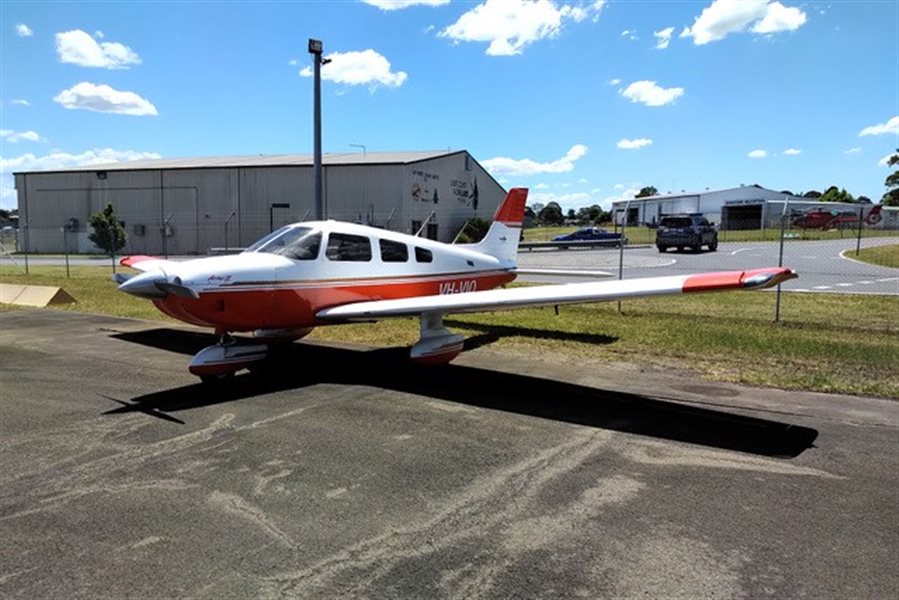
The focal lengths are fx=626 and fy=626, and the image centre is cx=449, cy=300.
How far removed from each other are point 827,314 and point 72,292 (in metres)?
21.2

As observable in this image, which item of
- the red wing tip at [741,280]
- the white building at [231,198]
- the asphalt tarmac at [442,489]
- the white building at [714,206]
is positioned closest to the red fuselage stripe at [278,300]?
the asphalt tarmac at [442,489]

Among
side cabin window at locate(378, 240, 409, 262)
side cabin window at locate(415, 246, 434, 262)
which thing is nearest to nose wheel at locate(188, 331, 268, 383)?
side cabin window at locate(378, 240, 409, 262)

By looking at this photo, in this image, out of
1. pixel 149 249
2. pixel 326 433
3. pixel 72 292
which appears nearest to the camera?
pixel 326 433

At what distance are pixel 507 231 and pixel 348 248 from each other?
15.2 ft

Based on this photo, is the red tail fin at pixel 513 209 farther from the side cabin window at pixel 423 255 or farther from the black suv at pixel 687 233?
the black suv at pixel 687 233

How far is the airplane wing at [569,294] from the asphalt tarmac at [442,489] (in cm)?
102

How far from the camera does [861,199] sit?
109 metres

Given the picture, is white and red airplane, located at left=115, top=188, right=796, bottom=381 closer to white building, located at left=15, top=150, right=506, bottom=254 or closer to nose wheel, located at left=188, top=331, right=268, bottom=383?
nose wheel, located at left=188, top=331, right=268, bottom=383

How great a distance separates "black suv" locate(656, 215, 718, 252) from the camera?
3142cm

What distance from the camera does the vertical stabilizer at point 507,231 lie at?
12.9m

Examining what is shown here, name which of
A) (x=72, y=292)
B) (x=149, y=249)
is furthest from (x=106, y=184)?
(x=72, y=292)

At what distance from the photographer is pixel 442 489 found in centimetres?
470

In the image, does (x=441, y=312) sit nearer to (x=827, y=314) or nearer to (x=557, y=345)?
(x=557, y=345)

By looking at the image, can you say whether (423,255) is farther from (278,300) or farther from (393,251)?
(278,300)
